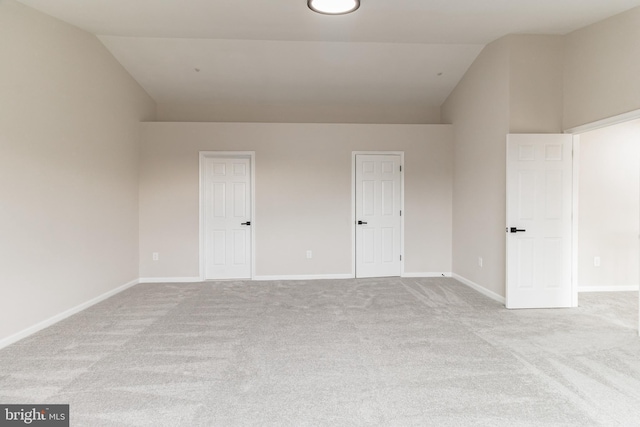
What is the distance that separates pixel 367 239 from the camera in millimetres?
5598

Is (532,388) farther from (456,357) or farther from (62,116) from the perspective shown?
(62,116)

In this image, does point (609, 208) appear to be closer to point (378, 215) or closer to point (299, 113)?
point (378, 215)

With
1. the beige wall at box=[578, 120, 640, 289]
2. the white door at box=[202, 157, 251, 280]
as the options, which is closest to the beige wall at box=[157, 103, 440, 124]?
the white door at box=[202, 157, 251, 280]

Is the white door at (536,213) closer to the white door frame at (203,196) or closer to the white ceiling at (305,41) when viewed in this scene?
the white ceiling at (305,41)

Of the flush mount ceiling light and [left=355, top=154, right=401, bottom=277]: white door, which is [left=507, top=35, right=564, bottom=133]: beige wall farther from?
the flush mount ceiling light

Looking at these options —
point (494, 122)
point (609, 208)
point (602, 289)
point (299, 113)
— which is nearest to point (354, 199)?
point (299, 113)

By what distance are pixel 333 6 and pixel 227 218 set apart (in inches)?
137

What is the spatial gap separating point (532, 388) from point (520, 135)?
275cm

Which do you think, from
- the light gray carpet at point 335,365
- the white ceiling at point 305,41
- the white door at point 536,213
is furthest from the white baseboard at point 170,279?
the white door at point 536,213

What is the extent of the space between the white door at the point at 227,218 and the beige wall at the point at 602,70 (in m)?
4.41

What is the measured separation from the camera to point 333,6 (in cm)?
320

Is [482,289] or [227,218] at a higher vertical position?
[227,218]

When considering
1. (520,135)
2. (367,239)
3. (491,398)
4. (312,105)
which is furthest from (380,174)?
(491,398)

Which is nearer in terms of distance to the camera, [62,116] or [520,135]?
[62,116]
